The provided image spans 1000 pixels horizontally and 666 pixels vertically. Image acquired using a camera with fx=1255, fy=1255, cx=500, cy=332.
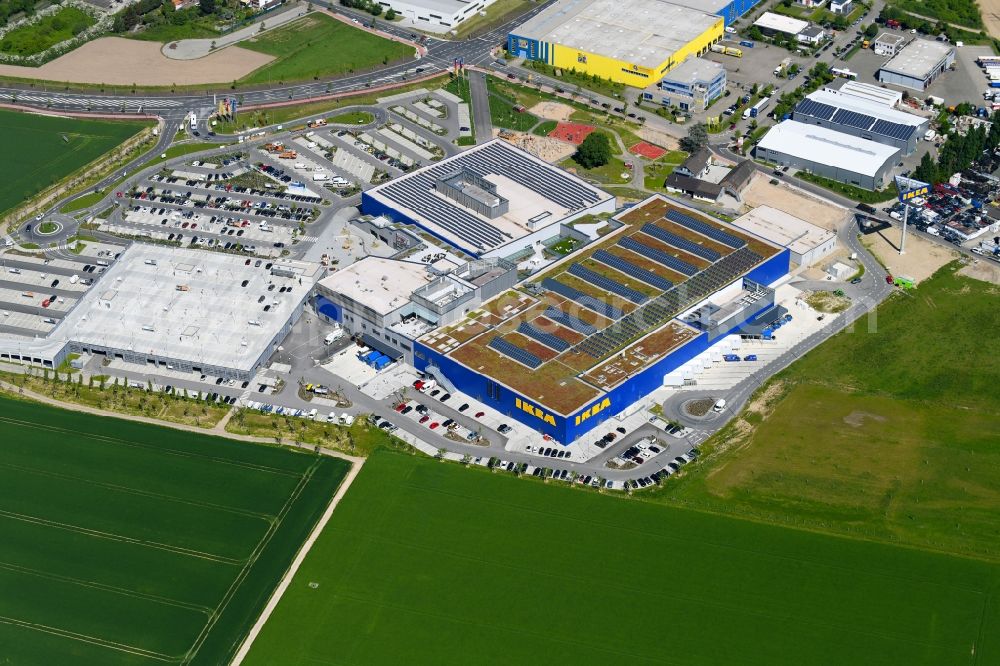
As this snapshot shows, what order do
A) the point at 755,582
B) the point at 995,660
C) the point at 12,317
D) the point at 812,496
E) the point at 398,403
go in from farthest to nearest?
the point at 12,317 → the point at 398,403 → the point at 812,496 → the point at 755,582 → the point at 995,660

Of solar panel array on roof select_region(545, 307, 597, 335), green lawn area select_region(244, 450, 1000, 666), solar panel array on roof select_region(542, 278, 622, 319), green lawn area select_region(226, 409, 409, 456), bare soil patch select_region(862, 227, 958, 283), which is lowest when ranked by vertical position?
green lawn area select_region(244, 450, 1000, 666)

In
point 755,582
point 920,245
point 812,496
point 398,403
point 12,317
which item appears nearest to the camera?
point 755,582

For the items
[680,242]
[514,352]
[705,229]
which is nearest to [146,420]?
[514,352]

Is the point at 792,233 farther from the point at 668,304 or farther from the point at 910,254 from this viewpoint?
the point at 668,304

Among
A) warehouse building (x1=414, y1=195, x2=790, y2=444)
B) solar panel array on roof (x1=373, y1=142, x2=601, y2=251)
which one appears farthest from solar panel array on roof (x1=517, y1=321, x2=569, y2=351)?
solar panel array on roof (x1=373, y1=142, x2=601, y2=251)

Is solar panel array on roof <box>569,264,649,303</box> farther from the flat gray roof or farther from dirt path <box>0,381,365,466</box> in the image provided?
dirt path <box>0,381,365,466</box>

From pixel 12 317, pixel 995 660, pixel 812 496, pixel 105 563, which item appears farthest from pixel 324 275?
pixel 995 660

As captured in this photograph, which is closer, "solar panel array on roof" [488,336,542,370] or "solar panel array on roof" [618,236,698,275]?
"solar panel array on roof" [488,336,542,370]

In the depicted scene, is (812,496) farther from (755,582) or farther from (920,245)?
(920,245)
